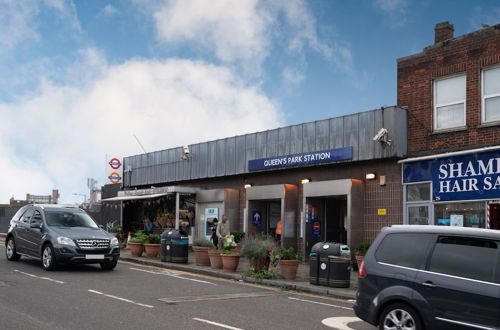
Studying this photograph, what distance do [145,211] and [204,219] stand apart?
17.9ft

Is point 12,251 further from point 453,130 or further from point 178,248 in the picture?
point 453,130

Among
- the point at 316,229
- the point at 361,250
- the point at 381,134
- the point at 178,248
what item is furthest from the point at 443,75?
the point at 178,248

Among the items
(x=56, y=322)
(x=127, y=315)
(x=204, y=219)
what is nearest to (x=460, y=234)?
(x=127, y=315)

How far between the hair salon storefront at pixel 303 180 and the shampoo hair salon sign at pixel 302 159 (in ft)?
0.11

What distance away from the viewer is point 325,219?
20.8 metres

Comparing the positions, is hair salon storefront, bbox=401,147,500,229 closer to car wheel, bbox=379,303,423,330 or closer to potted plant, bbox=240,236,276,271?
potted plant, bbox=240,236,276,271

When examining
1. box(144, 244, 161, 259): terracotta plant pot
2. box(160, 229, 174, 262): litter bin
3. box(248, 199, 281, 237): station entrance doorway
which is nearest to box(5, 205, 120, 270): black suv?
box(160, 229, 174, 262): litter bin

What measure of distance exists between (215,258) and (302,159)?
17.9 feet

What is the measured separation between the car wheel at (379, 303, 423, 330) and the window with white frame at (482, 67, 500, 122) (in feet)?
34.0

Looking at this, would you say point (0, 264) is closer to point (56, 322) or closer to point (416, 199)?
point (56, 322)

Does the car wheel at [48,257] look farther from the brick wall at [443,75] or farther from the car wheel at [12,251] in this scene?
the brick wall at [443,75]

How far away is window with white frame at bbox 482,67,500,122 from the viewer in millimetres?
16000

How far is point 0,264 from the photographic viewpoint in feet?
54.1

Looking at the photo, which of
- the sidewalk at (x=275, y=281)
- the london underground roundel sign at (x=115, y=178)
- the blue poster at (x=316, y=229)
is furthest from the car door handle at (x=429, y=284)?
the london underground roundel sign at (x=115, y=178)
